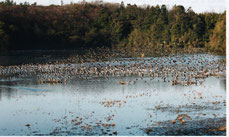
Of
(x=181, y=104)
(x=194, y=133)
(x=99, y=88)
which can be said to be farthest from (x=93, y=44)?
(x=194, y=133)

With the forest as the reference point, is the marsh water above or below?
below

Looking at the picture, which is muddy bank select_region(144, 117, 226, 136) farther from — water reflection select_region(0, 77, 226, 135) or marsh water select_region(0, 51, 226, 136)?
water reflection select_region(0, 77, 226, 135)

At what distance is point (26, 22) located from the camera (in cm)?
14738

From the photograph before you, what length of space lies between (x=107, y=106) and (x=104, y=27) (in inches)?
4823

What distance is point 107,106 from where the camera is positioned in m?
31.2

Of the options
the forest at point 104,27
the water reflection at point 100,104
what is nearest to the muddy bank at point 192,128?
the water reflection at point 100,104

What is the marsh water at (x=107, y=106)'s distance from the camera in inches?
956

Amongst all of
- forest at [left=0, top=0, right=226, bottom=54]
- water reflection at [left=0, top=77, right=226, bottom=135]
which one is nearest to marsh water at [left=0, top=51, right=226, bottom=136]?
water reflection at [left=0, top=77, right=226, bottom=135]

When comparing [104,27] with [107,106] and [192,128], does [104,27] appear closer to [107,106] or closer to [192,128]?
[107,106]

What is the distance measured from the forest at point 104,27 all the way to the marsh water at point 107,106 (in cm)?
6359

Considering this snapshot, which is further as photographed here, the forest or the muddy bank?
the forest

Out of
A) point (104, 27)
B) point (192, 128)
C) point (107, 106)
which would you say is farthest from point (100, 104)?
point (104, 27)

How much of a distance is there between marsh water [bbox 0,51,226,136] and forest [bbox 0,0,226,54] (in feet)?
209

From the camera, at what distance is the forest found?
112 metres
